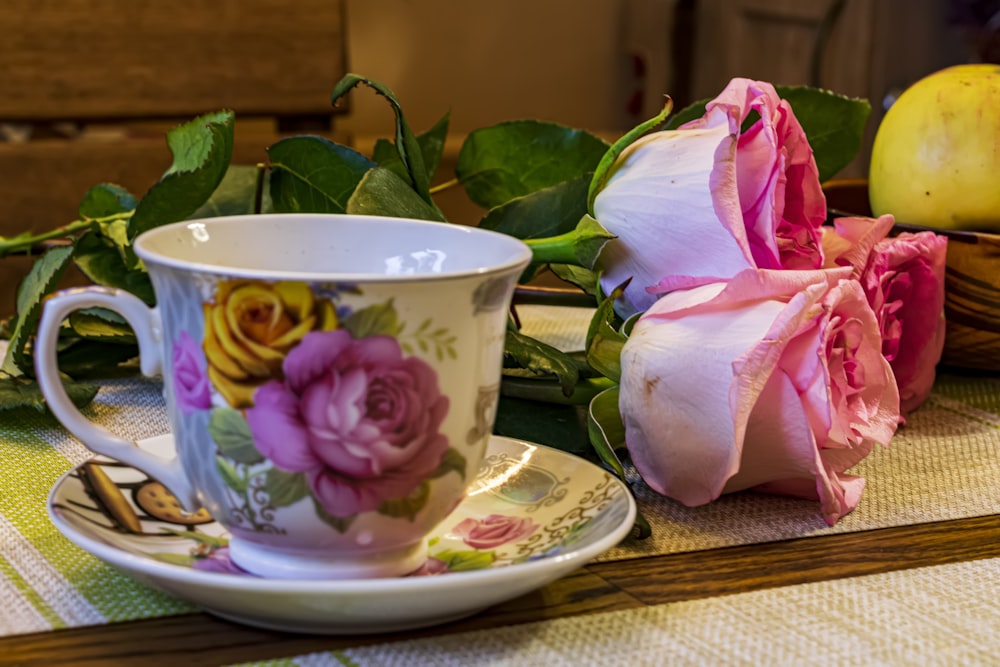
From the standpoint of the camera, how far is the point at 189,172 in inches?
17.9

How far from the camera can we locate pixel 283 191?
1.72 ft

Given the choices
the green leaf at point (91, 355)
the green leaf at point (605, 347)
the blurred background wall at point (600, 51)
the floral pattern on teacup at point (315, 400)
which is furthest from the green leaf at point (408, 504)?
the blurred background wall at point (600, 51)

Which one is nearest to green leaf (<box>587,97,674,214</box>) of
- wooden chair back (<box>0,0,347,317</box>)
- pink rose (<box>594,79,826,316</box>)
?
pink rose (<box>594,79,826,316</box>)

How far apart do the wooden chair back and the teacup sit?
101 centimetres

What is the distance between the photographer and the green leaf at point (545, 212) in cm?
48

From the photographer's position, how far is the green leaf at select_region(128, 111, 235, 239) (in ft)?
1.48

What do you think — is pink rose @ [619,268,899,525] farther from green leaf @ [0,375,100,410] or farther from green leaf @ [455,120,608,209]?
green leaf @ [0,375,100,410]

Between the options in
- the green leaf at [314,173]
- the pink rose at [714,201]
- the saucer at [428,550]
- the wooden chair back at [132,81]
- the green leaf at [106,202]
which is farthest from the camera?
the wooden chair back at [132,81]

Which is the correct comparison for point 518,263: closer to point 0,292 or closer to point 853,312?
point 853,312

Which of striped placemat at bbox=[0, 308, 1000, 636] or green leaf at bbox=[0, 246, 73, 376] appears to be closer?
striped placemat at bbox=[0, 308, 1000, 636]

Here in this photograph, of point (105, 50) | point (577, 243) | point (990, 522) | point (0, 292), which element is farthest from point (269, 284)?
point (105, 50)

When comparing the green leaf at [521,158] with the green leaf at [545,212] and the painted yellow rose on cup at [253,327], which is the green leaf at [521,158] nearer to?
the green leaf at [545,212]

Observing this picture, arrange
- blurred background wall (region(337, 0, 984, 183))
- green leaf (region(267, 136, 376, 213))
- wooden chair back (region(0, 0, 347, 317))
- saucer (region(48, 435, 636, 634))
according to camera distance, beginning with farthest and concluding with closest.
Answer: blurred background wall (region(337, 0, 984, 183)) < wooden chair back (region(0, 0, 347, 317)) < green leaf (region(267, 136, 376, 213)) < saucer (region(48, 435, 636, 634))

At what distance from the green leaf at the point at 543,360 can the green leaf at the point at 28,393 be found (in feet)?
0.70
